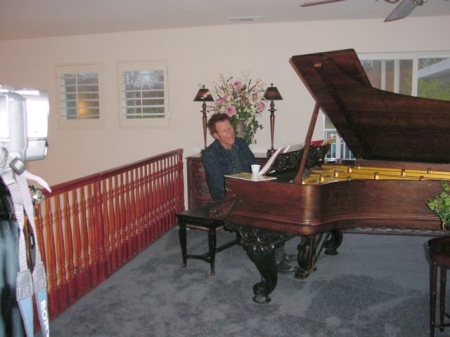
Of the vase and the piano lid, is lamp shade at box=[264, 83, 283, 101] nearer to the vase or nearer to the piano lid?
the vase

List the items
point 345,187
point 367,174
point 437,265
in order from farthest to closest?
point 367,174 < point 345,187 < point 437,265

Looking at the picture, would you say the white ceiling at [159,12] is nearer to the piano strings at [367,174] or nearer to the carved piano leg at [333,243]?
the piano strings at [367,174]

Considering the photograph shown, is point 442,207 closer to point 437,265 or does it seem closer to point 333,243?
point 437,265

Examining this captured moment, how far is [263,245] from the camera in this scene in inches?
113

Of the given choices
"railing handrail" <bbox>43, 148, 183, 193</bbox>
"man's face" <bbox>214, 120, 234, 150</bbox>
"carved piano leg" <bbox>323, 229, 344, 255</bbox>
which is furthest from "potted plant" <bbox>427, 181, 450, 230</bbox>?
"railing handrail" <bbox>43, 148, 183, 193</bbox>

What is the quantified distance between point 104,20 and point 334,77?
3.15m

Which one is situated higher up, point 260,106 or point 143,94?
point 143,94

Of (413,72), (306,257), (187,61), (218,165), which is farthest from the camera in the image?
(187,61)

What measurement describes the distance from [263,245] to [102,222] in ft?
4.47

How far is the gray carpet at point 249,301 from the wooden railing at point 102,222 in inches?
5.2

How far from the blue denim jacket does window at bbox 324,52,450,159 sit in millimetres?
2200

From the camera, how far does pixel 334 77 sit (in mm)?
2609

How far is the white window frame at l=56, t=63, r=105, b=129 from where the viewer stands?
5.72m

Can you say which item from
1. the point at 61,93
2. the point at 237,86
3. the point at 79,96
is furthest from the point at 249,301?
the point at 61,93
